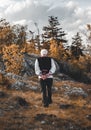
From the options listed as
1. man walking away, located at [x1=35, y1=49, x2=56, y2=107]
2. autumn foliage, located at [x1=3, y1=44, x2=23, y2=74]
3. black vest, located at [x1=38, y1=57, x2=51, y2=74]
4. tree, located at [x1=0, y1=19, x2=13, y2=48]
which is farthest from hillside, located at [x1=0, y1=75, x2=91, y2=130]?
tree, located at [x1=0, y1=19, x2=13, y2=48]

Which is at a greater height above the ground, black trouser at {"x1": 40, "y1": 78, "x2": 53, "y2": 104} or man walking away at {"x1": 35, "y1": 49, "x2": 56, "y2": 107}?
man walking away at {"x1": 35, "y1": 49, "x2": 56, "y2": 107}

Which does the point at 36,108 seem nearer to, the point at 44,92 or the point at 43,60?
the point at 44,92

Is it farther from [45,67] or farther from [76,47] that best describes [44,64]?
[76,47]

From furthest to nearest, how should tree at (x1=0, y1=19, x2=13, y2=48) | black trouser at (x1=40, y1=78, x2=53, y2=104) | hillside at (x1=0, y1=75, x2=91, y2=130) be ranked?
tree at (x1=0, y1=19, x2=13, y2=48) < black trouser at (x1=40, y1=78, x2=53, y2=104) < hillside at (x1=0, y1=75, x2=91, y2=130)

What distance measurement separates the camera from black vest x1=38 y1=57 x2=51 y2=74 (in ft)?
50.6

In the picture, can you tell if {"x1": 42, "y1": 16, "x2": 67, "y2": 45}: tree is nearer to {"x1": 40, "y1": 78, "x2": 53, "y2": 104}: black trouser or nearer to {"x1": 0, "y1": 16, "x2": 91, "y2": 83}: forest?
{"x1": 0, "y1": 16, "x2": 91, "y2": 83}: forest

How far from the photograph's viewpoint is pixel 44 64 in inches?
609

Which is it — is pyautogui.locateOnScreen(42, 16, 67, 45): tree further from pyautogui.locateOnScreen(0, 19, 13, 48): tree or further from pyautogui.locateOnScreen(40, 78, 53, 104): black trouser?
pyautogui.locateOnScreen(40, 78, 53, 104): black trouser

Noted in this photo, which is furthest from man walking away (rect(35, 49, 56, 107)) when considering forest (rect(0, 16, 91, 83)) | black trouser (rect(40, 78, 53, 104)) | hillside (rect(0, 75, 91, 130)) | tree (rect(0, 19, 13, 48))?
tree (rect(0, 19, 13, 48))

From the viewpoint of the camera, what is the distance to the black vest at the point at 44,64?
1541 centimetres

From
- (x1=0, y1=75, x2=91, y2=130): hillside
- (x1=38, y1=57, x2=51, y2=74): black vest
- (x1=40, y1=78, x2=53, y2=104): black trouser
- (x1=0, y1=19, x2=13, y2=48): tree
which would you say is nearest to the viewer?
(x1=0, y1=75, x2=91, y2=130): hillside

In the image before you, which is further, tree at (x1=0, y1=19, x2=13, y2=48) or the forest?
tree at (x1=0, y1=19, x2=13, y2=48)

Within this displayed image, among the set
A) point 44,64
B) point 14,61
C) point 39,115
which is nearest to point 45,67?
point 44,64

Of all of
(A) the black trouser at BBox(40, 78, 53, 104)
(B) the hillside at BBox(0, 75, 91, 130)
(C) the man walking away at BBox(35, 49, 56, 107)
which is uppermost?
(C) the man walking away at BBox(35, 49, 56, 107)
